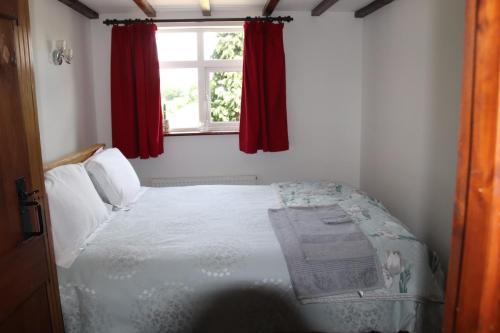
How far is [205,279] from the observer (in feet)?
5.98

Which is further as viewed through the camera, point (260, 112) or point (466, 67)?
point (260, 112)

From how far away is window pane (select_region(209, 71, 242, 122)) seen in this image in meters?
3.89

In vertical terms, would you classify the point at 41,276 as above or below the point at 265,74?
below

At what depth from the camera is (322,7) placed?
3.39 meters

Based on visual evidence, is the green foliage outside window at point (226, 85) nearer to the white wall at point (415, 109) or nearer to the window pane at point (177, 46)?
the window pane at point (177, 46)

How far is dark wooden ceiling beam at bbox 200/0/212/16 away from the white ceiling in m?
0.05

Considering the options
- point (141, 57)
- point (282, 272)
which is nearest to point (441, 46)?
point (282, 272)

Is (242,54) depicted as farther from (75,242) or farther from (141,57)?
(75,242)

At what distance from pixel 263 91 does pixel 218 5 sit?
2.68ft

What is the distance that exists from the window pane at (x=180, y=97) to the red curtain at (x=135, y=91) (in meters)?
0.30

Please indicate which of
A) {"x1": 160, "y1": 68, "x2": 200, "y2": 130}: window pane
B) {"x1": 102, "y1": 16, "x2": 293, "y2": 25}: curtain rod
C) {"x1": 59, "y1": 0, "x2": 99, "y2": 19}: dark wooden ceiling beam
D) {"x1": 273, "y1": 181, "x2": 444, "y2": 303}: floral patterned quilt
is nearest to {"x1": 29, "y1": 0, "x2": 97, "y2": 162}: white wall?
{"x1": 59, "y1": 0, "x2": 99, "y2": 19}: dark wooden ceiling beam

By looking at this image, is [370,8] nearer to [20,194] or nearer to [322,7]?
[322,7]

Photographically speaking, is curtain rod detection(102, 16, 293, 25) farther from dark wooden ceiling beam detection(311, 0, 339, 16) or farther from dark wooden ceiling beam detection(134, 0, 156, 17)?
dark wooden ceiling beam detection(311, 0, 339, 16)

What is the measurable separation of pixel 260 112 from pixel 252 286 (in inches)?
84.2
